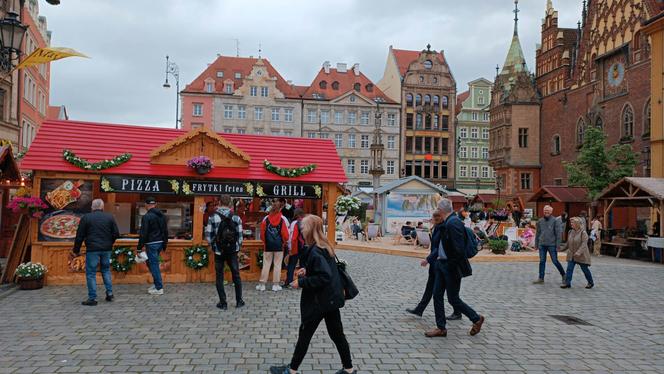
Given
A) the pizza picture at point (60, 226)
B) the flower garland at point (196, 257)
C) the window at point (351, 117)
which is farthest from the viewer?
the window at point (351, 117)

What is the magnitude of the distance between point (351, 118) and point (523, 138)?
2010 centimetres

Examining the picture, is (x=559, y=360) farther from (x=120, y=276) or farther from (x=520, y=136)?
(x=520, y=136)

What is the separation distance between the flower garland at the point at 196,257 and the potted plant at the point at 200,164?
5.61 ft

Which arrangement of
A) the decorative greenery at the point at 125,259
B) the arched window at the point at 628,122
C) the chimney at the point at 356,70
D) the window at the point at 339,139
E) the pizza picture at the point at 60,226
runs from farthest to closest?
the chimney at the point at 356,70 < the window at the point at 339,139 < the arched window at the point at 628,122 < the decorative greenery at the point at 125,259 < the pizza picture at the point at 60,226

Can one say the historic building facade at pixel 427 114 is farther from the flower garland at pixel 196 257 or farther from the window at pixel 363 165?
the flower garland at pixel 196 257

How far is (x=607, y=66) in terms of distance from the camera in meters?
35.8

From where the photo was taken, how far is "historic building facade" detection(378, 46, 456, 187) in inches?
2429

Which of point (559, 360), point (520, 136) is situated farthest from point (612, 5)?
point (559, 360)

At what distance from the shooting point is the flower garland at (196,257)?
11062 mm

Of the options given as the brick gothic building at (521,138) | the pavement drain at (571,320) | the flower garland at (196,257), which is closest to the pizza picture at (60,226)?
the flower garland at (196,257)

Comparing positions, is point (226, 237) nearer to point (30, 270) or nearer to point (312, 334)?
point (312, 334)

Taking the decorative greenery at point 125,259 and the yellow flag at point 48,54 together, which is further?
the decorative greenery at point 125,259

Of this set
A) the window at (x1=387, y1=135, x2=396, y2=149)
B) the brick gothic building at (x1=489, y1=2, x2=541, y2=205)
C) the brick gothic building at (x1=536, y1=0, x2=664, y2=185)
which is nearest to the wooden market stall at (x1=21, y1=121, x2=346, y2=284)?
the brick gothic building at (x1=536, y1=0, x2=664, y2=185)

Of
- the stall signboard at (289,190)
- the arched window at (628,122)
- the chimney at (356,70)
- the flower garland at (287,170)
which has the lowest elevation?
the stall signboard at (289,190)
